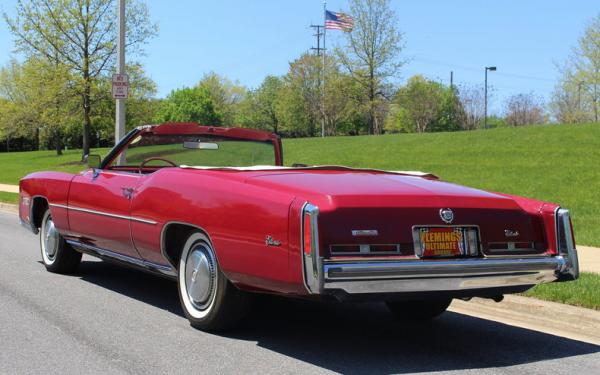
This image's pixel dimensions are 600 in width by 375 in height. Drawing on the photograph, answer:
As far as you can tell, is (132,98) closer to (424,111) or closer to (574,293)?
(574,293)

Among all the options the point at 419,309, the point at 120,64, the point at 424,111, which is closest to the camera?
the point at 419,309

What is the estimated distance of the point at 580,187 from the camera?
674 inches

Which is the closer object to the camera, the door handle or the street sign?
the door handle

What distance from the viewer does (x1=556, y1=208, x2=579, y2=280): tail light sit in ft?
15.9

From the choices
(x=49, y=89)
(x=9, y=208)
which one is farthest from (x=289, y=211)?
(x=49, y=89)

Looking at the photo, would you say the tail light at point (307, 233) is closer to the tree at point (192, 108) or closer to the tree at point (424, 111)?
the tree at point (424, 111)

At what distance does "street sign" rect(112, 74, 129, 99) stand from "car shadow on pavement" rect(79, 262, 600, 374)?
9.05 metres

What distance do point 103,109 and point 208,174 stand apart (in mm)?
36518

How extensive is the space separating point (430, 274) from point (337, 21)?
49.8 meters

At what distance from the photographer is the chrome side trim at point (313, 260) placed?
13.4 ft

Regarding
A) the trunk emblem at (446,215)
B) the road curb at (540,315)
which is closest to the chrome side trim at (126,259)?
the trunk emblem at (446,215)

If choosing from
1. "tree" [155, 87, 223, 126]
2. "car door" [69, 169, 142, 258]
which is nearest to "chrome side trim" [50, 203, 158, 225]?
"car door" [69, 169, 142, 258]

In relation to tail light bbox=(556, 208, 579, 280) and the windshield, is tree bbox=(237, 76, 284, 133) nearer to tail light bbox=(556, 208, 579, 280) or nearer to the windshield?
the windshield

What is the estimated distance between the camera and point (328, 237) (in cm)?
420
